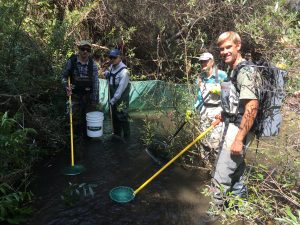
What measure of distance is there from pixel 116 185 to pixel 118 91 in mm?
1948

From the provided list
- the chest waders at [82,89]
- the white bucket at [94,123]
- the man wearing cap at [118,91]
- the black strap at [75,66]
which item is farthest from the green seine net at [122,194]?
the black strap at [75,66]

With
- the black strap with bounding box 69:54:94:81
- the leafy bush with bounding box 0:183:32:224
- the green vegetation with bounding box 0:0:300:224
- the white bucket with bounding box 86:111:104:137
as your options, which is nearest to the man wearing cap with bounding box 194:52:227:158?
the green vegetation with bounding box 0:0:300:224

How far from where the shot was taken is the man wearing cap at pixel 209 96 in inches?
205

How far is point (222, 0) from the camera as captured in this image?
8.98 m

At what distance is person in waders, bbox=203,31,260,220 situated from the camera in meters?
3.52

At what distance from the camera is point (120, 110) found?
646 cm

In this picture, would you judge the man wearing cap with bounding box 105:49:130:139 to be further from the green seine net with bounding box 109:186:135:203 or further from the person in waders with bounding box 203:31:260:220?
the person in waders with bounding box 203:31:260:220

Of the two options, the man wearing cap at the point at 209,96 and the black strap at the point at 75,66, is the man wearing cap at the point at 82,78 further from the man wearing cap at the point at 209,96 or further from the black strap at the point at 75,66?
the man wearing cap at the point at 209,96

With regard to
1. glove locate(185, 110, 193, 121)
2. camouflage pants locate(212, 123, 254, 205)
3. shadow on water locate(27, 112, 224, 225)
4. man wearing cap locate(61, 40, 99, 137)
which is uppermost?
man wearing cap locate(61, 40, 99, 137)

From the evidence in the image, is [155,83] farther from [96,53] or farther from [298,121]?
[298,121]

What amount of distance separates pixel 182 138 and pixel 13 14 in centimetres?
405

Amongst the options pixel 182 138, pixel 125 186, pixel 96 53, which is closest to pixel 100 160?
pixel 125 186

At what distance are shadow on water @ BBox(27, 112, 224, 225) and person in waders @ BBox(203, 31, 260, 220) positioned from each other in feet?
2.98

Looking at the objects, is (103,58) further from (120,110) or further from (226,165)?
(226,165)
